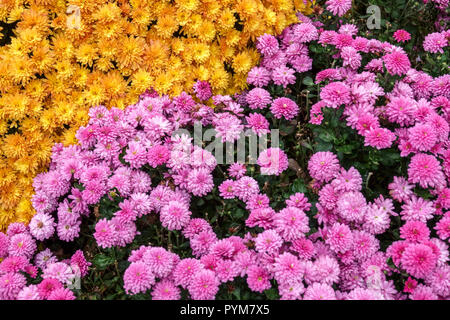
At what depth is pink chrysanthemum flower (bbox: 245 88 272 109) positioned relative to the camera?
2537 millimetres

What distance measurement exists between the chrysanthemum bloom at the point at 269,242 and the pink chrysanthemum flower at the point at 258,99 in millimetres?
841

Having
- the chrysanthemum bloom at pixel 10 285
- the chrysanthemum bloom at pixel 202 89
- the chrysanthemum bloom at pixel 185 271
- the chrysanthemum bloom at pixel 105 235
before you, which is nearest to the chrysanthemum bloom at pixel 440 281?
the chrysanthemum bloom at pixel 185 271

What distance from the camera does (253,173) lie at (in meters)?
2.31

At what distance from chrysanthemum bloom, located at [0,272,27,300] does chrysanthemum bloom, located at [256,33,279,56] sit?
1771 millimetres

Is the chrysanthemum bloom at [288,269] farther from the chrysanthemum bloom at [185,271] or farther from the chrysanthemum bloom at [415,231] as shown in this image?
the chrysanthemum bloom at [415,231]

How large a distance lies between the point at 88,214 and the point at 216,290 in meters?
0.90

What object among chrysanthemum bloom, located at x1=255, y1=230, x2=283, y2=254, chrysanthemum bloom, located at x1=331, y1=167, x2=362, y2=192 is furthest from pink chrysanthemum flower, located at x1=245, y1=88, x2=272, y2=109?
chrysanthemum bloom, located at x1=255, y1=230, x2=283, y2=254

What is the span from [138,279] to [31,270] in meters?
0.66

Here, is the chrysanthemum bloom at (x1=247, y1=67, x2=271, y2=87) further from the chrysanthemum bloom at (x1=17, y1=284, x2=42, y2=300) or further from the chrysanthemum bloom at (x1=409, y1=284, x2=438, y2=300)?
the chrysanthemum bloom at (x1=17, y1=284, x2=42, y2=300)

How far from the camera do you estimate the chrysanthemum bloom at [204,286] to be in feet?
5.98

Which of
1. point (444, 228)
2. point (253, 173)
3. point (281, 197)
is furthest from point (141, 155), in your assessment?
point (444, 228)

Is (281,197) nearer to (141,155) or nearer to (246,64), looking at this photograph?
(141,155)

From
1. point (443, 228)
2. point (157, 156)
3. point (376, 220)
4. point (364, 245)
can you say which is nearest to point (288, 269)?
point (364, 245)

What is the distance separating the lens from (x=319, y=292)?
1.78m
